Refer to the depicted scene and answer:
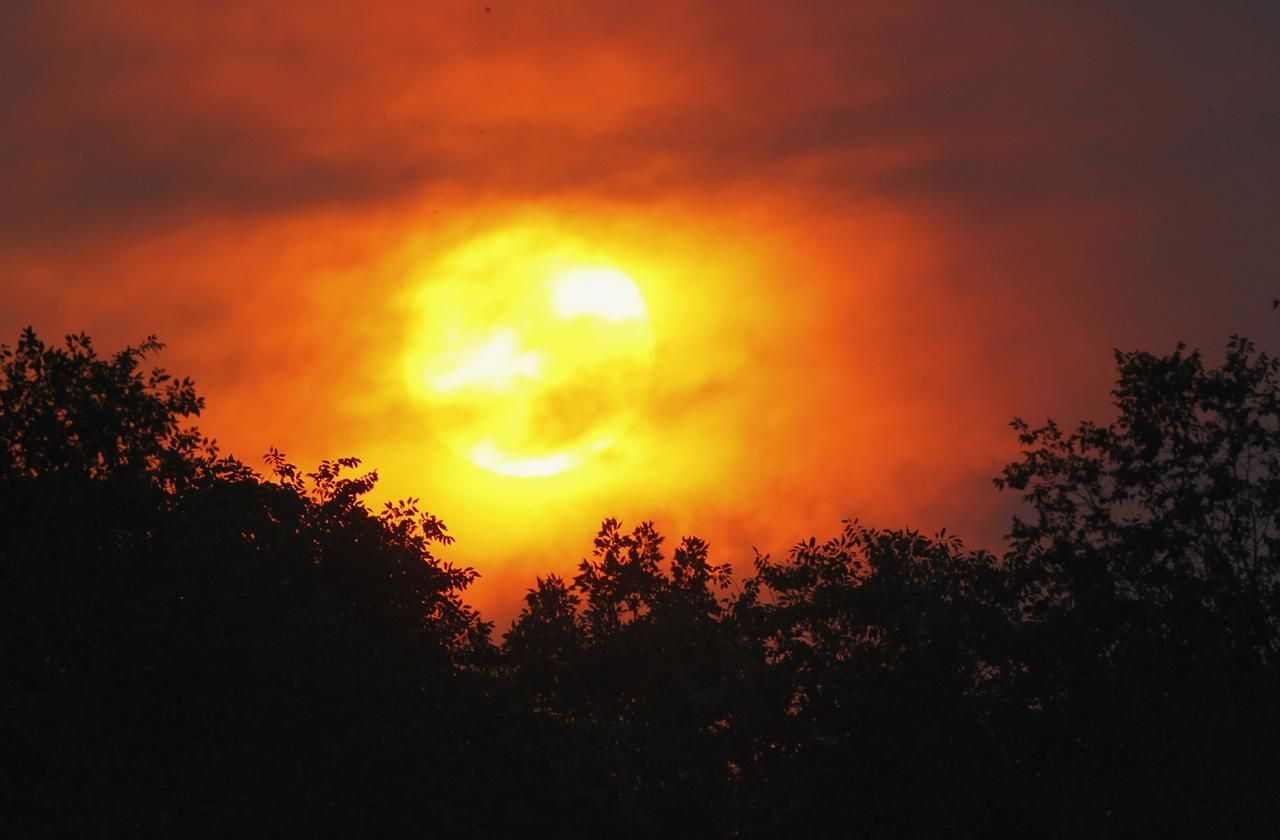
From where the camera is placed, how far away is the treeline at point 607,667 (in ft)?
78.5

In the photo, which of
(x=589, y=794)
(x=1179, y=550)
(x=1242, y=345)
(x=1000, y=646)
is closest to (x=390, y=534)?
(x=589, y=794)

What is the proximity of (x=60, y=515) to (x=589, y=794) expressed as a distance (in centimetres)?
1495

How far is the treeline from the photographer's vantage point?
23.9 m

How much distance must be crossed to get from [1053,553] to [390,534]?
17.3 metres

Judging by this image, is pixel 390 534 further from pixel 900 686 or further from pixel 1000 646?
pixel 1000 646

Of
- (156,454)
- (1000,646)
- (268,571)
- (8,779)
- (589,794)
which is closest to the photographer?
(8,779)

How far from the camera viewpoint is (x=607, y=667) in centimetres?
3819

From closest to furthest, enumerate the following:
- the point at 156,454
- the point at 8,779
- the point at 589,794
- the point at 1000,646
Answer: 1. the point at 8,779
2. the point at 156,454
3. the point at 589,794
4. the point at 1000,646

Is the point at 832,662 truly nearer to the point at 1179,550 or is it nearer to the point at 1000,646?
the point at 1000,646

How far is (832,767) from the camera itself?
115 ft

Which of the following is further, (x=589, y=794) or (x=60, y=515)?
(x=589, y=794)

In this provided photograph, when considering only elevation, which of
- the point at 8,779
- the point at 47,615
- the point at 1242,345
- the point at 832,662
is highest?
the point at 1242,345

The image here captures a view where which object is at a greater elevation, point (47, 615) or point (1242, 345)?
point (1242, 345)

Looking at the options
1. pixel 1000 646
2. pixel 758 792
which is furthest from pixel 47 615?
pixel 1000 646
